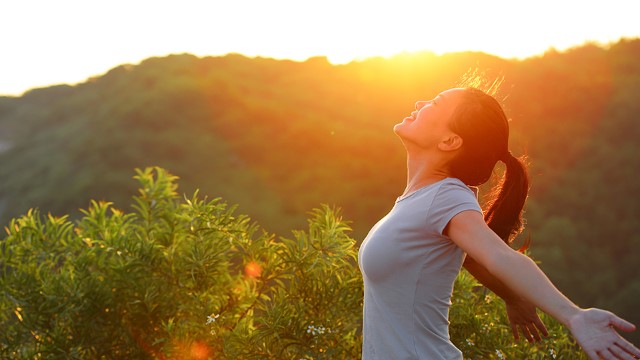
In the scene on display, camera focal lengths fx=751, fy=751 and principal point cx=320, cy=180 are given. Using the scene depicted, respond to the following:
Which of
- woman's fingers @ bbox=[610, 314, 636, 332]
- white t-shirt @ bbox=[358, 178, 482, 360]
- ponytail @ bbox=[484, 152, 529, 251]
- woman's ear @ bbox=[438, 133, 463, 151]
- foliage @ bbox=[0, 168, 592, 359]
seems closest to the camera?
woman's fingers @ bbox=[610, 314, 636, 332]

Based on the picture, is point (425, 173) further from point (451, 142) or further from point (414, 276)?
point (414, 276)

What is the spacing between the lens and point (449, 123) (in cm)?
170

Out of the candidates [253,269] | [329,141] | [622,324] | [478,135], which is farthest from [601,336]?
[329,141]

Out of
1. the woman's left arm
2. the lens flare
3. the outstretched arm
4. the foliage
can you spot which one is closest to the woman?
the woman's left arm

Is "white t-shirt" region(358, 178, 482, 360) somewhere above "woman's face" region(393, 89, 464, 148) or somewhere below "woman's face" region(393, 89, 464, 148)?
below

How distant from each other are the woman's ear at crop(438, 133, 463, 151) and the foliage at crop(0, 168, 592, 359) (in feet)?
3.63

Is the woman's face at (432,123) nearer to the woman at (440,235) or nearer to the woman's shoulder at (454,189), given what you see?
the woman at (440,235)

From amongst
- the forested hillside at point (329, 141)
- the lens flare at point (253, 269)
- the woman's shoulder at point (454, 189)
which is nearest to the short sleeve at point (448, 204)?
the woman's shoulder at point (454, 189)

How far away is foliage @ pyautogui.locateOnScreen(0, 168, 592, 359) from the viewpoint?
281 centimetres

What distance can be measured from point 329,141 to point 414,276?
17.6 meters


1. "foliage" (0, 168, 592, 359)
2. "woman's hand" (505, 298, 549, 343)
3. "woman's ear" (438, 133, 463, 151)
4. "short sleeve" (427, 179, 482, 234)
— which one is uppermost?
"woman's ear" (438, 133, 463, 151)

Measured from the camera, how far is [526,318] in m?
1.87

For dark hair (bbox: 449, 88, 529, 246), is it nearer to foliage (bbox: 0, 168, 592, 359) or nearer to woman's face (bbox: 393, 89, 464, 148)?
woman's face (bbox: 393, 89, 464, 148)

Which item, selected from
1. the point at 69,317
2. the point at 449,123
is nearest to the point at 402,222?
the point at 449,123
